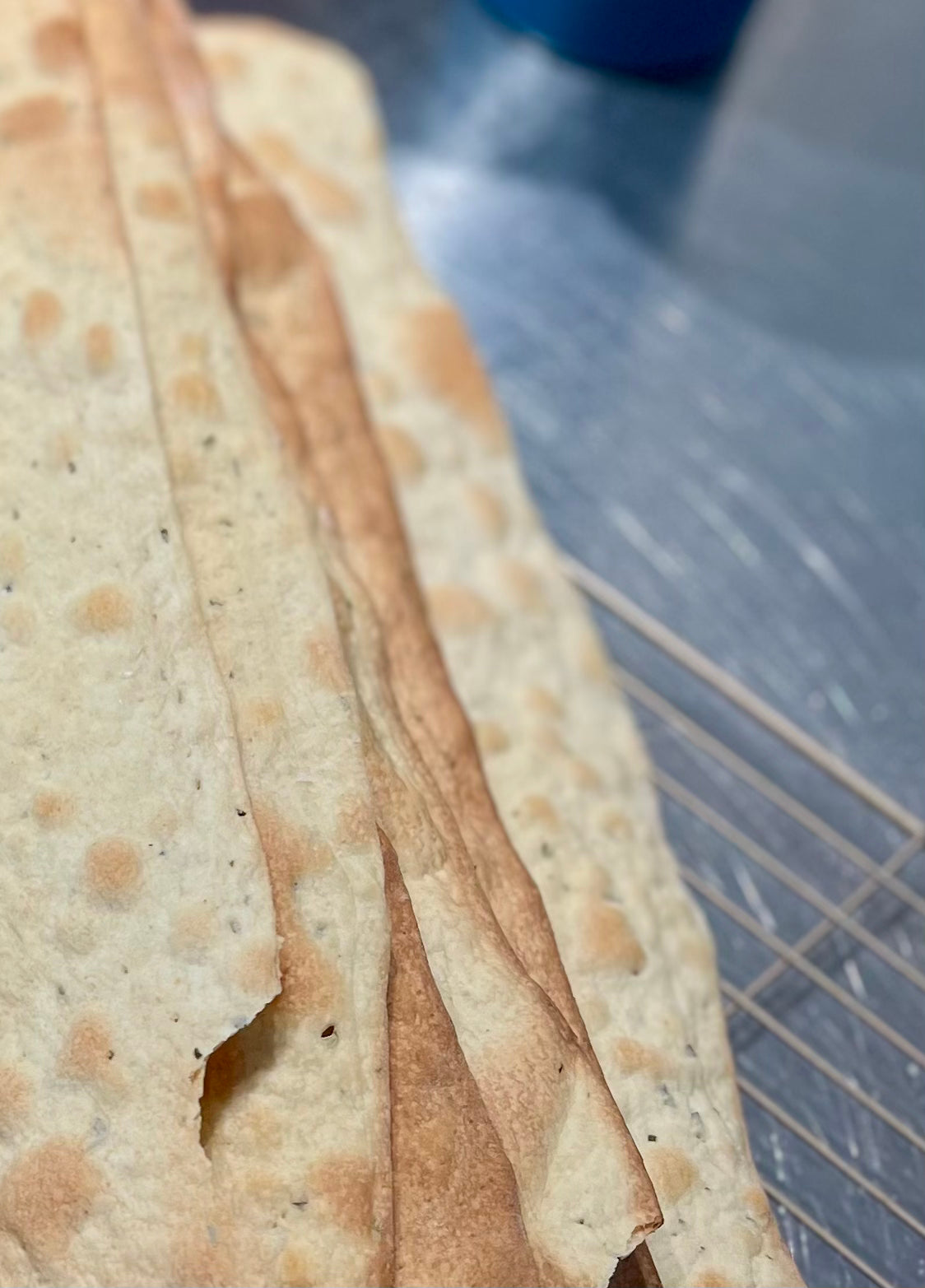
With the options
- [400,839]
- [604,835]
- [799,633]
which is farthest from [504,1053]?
[799,633]

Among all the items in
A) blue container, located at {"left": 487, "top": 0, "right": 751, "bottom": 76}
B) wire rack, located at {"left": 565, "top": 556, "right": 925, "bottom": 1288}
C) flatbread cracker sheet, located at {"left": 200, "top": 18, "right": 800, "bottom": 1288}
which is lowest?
wire rack, located at {"left": 565, "top": 556, "right": 925, "bottom": 1288}

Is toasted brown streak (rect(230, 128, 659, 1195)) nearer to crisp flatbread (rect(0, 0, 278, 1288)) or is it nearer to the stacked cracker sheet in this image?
the stacked cracker sheet

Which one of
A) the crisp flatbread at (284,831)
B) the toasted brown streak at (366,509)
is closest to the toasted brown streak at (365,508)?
the toasted brown streak at (366,509)

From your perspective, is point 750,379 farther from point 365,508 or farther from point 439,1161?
point 439,1161

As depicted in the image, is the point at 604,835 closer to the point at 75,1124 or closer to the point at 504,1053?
the point at 504,1053

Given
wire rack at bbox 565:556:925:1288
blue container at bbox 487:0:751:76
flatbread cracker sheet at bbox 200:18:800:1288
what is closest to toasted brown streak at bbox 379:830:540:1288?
Result: flatbread cracker sheet at bbox 200:18:800:1288

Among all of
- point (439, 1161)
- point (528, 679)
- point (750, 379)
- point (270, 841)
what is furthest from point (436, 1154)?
point (750, 379)
